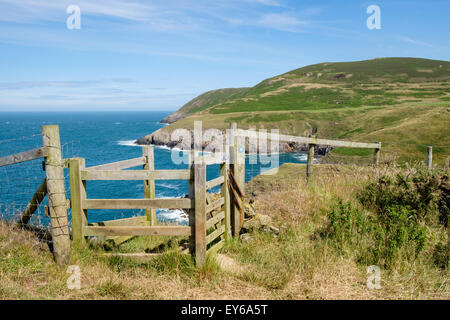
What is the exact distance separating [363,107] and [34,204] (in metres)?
106

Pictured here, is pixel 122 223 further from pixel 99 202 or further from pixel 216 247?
pixel 216 247

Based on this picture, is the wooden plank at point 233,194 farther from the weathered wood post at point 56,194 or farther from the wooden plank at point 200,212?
the weathered wood post at point 56,194

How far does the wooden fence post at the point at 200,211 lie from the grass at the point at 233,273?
15cm

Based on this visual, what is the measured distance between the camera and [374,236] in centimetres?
589

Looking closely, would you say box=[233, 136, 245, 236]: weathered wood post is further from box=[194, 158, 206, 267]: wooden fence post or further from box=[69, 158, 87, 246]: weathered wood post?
box=[69, 158, 87, 246]: weathered wood post

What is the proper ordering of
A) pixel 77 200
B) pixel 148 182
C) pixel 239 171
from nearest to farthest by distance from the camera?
pixel 77 200, pixel 239 171, pixel 148 182


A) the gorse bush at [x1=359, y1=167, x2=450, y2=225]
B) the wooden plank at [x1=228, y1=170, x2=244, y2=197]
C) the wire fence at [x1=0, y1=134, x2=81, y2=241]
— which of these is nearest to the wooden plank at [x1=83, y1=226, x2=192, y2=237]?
the wire fence at [x1=0, y1=134, x2=81, y2=241]

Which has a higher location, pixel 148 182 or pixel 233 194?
pixel 148 182

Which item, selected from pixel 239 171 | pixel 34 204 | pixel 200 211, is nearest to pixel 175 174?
pixel 200 211

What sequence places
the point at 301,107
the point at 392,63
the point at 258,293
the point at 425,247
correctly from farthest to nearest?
the point at 392,63 < the point at 301,107 < the point at 425,247 < the point at 258,293
